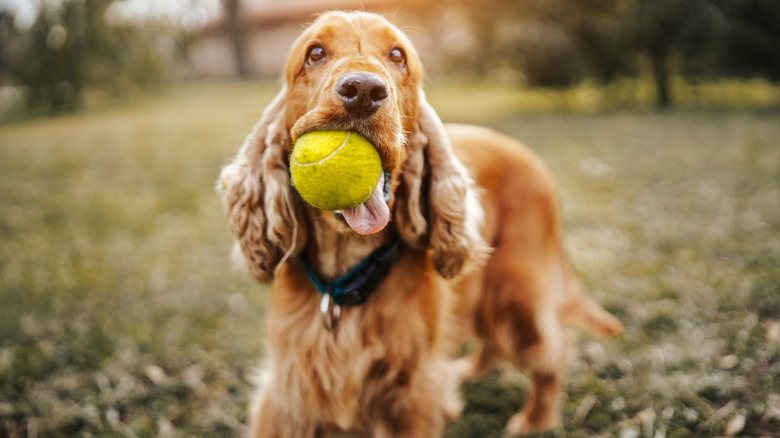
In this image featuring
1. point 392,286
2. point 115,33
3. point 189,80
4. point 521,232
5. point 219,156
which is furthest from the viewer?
point 189,80

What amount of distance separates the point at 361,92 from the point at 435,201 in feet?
2.04

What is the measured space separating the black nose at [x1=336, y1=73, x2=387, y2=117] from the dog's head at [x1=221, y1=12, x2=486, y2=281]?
15cm

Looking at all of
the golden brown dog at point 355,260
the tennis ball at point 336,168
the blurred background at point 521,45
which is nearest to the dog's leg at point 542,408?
the golden brown dog at point 355,260

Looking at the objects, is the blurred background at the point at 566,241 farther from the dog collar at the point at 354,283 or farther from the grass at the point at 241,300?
the dog collar at the point at 354,283

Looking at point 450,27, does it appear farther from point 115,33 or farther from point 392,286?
point 392,286

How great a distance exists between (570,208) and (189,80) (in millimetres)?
22939

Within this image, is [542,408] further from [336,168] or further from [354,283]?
[336,168]

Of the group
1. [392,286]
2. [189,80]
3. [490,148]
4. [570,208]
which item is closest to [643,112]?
[570,208]

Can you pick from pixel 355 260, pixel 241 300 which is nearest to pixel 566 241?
pixel 241 300

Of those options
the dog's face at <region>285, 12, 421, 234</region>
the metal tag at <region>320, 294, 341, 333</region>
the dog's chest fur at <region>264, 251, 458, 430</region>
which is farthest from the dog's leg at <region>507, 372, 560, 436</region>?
the dog's face at <region>285, 12, 421, 234</region>

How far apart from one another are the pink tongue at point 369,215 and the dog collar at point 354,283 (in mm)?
293

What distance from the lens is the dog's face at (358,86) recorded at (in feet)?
5.26

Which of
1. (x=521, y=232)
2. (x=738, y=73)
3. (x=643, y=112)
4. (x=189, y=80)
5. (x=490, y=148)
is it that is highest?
(x=490, y=148)

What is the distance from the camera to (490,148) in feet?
8.80
